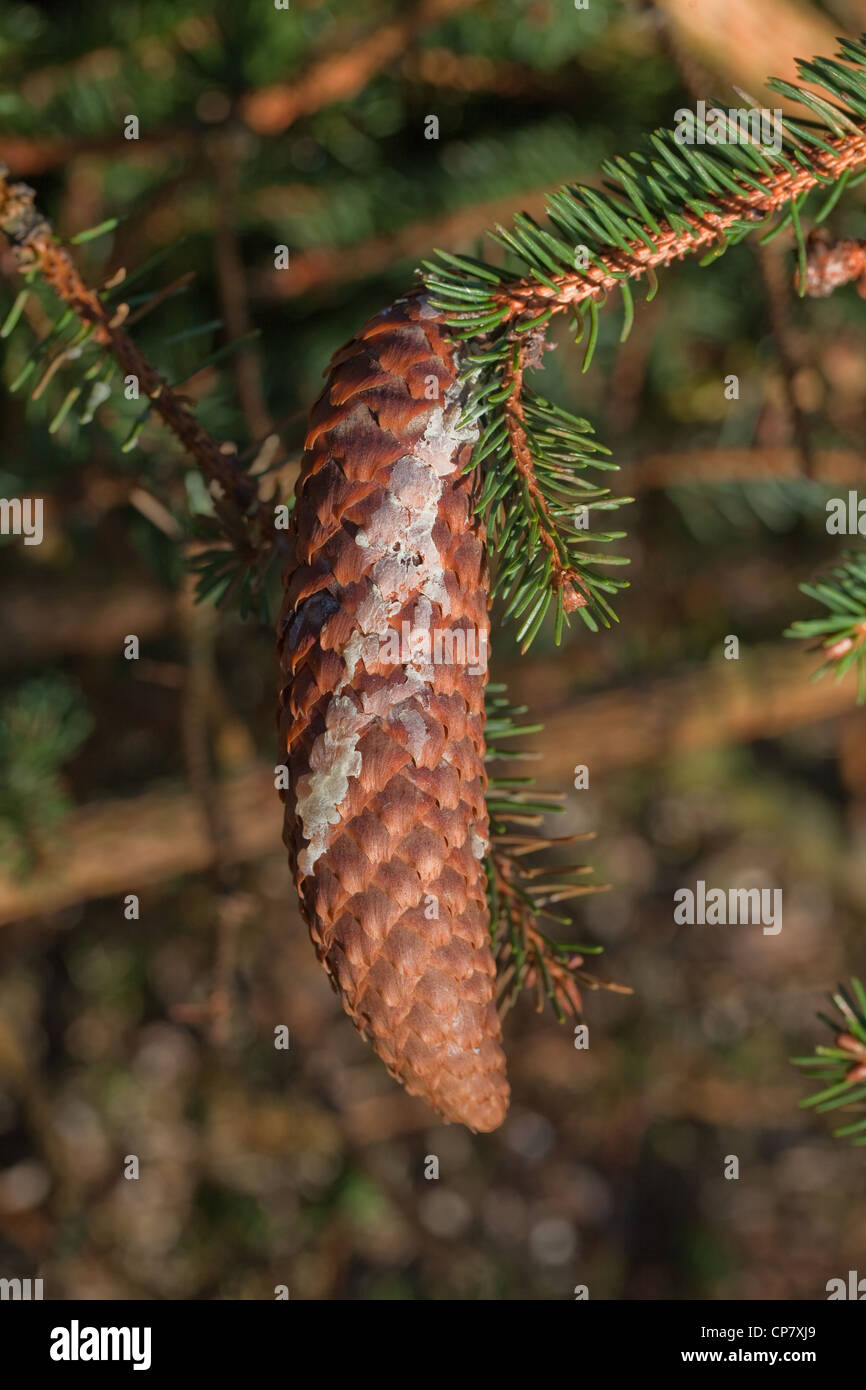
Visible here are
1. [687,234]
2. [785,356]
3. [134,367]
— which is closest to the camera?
[687,234]

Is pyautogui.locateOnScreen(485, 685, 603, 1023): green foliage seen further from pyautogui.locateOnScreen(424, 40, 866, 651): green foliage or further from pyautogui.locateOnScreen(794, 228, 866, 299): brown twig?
pyautogui.locateOnScreen(794, 228, 866, 299): brown twig

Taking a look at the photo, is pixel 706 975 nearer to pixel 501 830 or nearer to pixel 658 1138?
pixel 658 1138

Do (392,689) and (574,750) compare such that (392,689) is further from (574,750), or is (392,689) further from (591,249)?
(574,750)

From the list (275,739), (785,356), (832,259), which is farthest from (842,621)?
(275,739)

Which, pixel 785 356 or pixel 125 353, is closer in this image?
pixel 125 353

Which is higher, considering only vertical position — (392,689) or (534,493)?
(534,493)

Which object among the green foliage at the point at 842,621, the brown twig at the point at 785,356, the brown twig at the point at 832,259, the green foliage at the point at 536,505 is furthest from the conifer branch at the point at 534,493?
the brown twig at the point at 785,356

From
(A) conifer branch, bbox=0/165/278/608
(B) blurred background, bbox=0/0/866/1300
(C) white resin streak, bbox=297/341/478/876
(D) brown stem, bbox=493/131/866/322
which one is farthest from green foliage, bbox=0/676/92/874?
(D) brown stem, bbox=493/131/866/322
